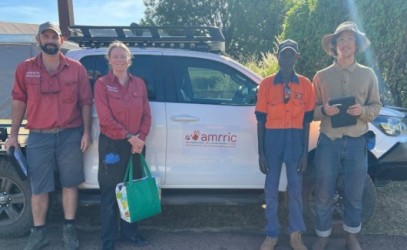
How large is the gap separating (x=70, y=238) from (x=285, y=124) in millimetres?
2310

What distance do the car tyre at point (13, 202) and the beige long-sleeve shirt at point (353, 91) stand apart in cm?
297

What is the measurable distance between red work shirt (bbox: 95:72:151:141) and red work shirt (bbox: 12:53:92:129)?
308 mm

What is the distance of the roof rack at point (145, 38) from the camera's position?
4.50 meters

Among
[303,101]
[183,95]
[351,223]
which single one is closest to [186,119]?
[183,95]

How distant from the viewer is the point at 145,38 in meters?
4.55

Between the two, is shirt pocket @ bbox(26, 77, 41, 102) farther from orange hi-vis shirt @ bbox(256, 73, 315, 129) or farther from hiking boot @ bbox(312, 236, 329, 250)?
hiking boot @ bbox(312, 236, 329, 250)

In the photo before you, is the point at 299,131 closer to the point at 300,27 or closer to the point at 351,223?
the point at 351,223

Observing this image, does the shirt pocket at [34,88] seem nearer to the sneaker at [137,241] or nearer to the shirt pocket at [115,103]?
the shirt pocket at [115,103]

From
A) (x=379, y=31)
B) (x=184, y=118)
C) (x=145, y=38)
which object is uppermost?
(x=379, y=31)

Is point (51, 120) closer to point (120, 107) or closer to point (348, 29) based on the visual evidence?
point (120, 107)

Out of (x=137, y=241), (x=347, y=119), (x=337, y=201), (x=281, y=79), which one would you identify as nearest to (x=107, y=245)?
(x=137, y=241)

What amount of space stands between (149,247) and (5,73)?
8.90 ft

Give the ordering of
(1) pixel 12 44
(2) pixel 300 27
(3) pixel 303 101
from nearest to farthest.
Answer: (3) pixel 303 101, (1) pixel 12 44, (2) pixel 300 27

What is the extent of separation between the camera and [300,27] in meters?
8.65
